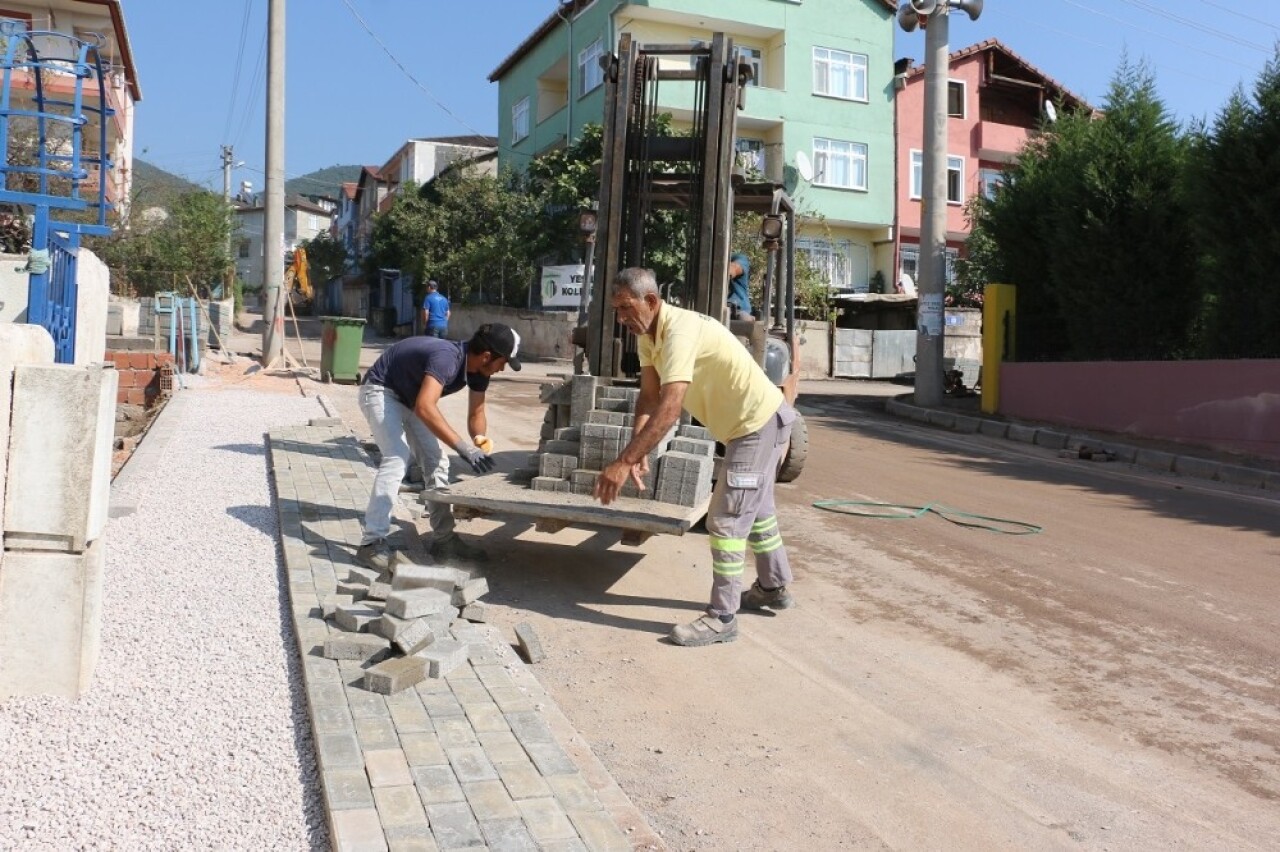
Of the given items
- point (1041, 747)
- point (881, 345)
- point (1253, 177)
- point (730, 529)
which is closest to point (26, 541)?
point (730, 529)

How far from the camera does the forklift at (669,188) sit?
808 centimetres

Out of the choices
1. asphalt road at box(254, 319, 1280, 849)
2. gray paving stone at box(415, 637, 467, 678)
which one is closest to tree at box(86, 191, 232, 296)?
asphalt road at box(254, 319, 1280, 849)

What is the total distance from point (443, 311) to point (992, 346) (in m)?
9.47

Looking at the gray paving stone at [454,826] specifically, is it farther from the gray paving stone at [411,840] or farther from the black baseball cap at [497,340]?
the black baseball cap at [497,340]

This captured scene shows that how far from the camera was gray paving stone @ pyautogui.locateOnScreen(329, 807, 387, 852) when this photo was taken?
9.27 ft

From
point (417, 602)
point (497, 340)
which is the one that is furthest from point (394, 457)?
point (417, 602)

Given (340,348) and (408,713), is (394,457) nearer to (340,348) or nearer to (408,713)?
(408,713)

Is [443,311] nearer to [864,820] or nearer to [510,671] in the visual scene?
[510,671]

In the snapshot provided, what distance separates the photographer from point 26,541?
3820 mm

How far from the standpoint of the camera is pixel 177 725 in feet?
12.2

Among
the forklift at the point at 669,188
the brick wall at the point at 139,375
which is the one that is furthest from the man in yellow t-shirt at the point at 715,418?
the brick wall at the point at 139,375

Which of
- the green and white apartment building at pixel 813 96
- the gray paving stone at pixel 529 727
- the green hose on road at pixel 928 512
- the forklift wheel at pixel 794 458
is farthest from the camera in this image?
the green and white apartment building at pixel 813 96

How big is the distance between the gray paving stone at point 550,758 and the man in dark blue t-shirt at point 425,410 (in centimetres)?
275

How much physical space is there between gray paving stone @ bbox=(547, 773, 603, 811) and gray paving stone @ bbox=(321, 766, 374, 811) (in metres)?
0.53
